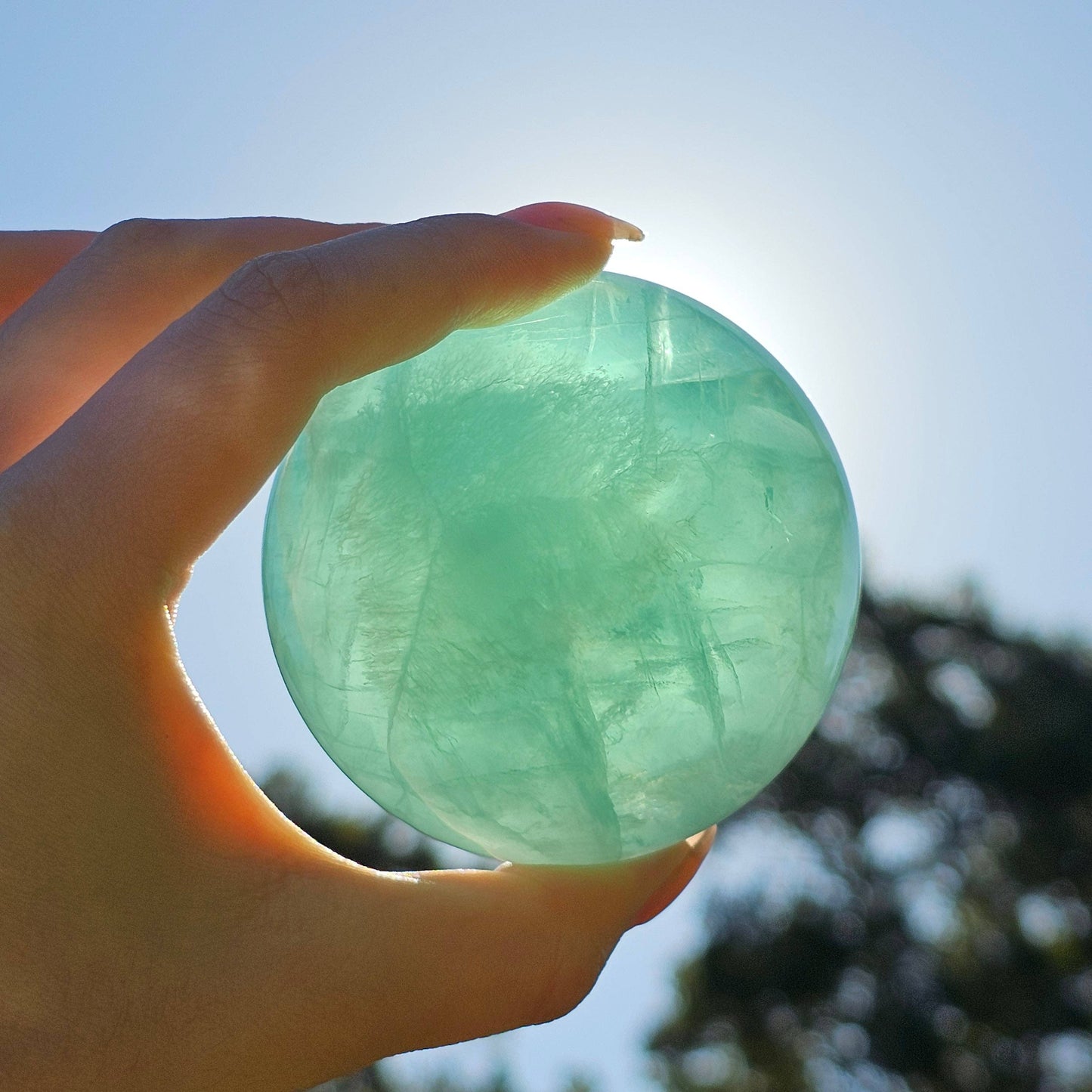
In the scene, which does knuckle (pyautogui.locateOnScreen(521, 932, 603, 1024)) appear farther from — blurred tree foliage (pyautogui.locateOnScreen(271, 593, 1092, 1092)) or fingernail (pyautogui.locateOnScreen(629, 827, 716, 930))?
blurred tree foliage (pyautogui.locateOnScreen(271, 593, 1092, 1092))

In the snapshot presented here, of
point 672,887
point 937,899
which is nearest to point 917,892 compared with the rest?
point 937,899

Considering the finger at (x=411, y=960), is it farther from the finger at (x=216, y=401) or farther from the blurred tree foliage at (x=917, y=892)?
the blurred tree foliage at (x=917, y=892)

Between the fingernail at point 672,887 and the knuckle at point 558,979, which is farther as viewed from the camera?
the fingernail at point 672,887

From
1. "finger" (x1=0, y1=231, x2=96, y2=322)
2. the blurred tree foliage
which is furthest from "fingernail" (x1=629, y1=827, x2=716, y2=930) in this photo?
the blurred tree foliage

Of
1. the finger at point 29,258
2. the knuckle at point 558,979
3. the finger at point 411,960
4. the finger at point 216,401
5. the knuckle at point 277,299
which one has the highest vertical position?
the finger at point 29,258

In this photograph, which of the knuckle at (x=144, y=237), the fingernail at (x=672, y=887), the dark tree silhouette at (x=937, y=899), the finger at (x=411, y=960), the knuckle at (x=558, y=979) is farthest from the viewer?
the dark tree silhouette at (x=937, y=899)

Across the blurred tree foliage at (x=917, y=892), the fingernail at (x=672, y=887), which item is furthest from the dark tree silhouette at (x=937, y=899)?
the fingernail at (x=672, y=887)

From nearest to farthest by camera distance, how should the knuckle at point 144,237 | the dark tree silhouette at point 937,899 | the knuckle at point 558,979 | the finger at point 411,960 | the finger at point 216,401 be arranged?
the finger at point 216,401 < the finger at point 411,960 < the knuckle at point 558,979 < the knuckle at point 144,237 < the dark tree silhouette at point 937,899
